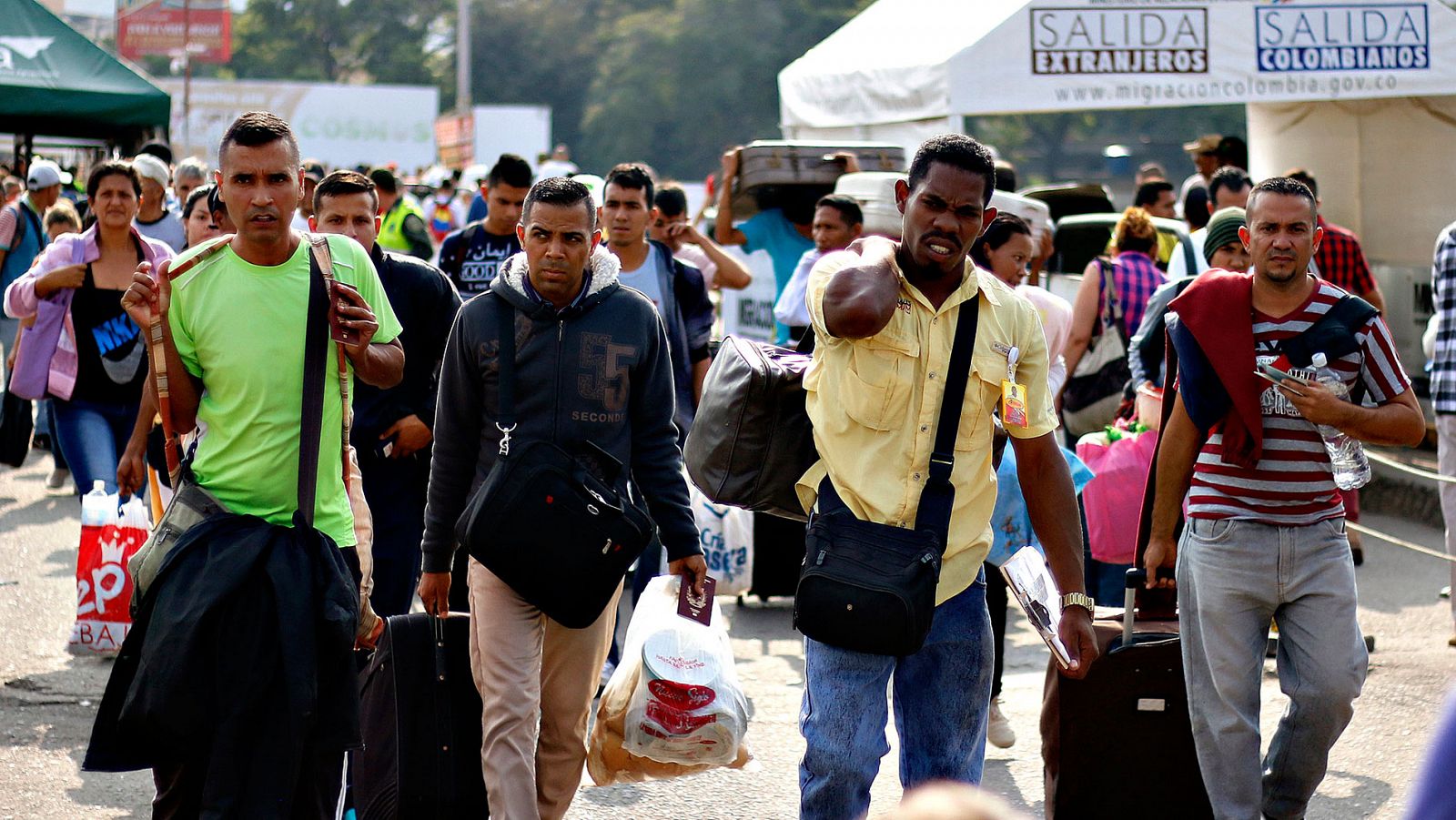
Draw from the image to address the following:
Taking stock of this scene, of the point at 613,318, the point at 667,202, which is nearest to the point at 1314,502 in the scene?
the point at 613,318

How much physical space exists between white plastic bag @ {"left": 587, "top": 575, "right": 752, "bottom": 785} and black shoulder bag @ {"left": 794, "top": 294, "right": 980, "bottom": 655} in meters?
0.94

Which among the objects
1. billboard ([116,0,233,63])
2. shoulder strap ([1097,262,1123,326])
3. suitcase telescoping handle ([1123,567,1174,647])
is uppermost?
billboard ([116,0,233,63])

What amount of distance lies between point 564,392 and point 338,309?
2.60 feet

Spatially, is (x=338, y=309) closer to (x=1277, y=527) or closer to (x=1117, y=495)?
(x=1277, y=527)

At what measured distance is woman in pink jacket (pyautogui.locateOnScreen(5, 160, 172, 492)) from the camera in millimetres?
7453

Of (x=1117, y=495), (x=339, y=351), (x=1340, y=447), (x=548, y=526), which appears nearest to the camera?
(x=339, y=351)

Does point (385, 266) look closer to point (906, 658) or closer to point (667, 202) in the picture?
point (906, 658)

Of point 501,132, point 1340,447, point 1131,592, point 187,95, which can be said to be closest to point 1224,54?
point 1340,447

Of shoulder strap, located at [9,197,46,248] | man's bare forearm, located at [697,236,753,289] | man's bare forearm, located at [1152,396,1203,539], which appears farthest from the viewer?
shoulder strap, located at [9,197,46,248]

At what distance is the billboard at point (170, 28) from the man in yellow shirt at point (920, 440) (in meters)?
58.3

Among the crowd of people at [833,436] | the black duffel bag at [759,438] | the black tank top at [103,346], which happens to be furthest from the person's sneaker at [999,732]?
the black tank top at [103,346]

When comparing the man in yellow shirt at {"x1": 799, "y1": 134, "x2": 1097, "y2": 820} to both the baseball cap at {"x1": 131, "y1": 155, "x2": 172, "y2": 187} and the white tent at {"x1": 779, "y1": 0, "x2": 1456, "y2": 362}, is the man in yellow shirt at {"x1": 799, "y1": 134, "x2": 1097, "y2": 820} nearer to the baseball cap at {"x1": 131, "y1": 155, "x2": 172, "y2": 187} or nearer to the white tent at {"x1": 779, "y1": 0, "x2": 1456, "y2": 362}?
the baseball cap at {"x1": 131, "y1": 155, "x2": 172, "y2": 187}

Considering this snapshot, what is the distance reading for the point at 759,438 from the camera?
4188 millimetres

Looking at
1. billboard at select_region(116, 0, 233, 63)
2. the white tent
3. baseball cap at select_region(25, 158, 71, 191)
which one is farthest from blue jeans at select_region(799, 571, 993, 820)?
billboard at select_region(116, 0, 233, 63)
